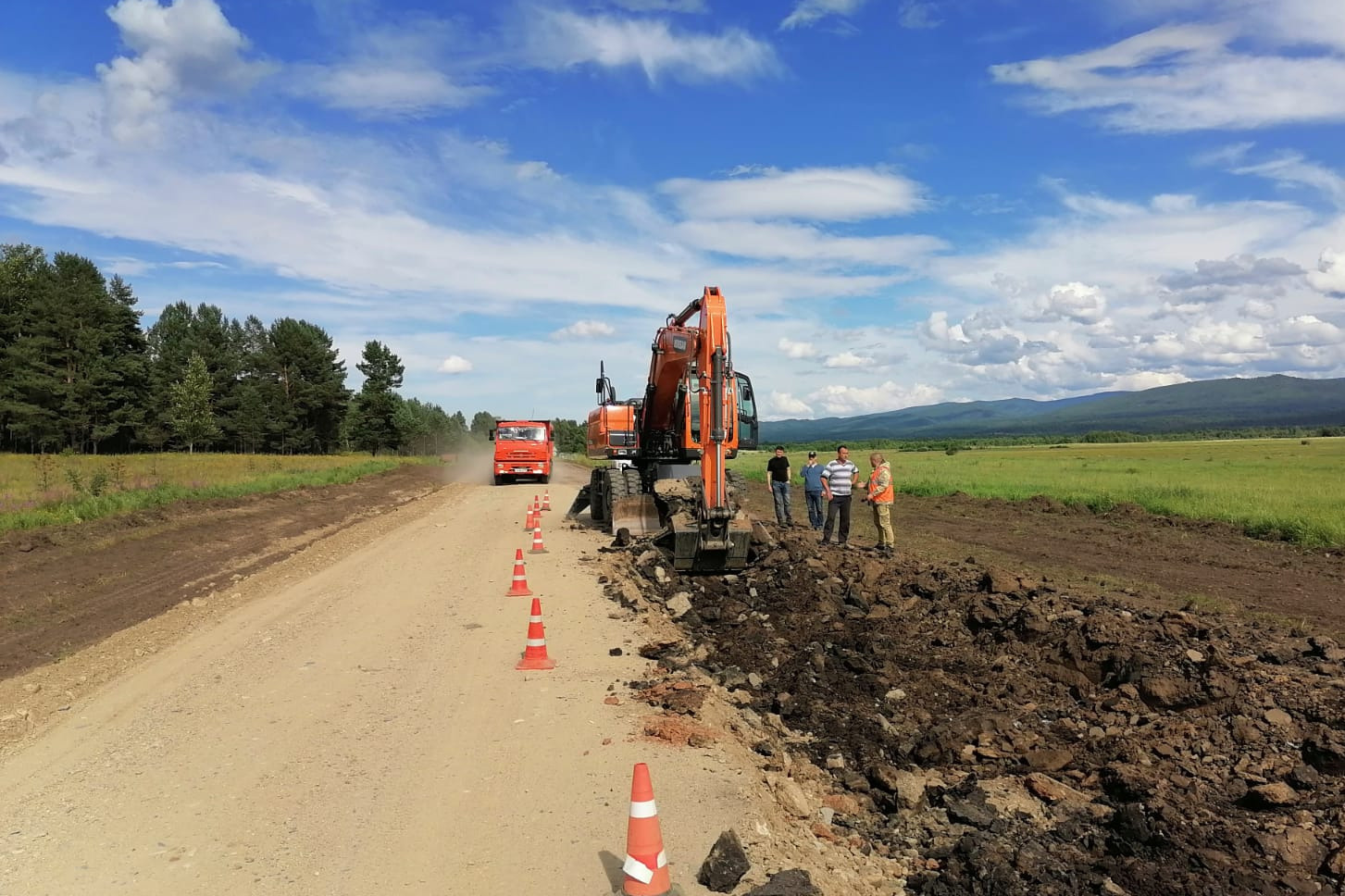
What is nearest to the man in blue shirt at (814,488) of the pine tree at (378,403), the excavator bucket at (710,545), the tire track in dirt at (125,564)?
the excavator bucket at (710,545)

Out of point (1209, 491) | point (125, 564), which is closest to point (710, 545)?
point (125, 564)

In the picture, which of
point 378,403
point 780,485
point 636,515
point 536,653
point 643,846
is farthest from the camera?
point 378,403

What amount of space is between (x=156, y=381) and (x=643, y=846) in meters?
77.0

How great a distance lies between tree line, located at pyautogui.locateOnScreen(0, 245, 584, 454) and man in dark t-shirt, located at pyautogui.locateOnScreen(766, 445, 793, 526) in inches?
2197

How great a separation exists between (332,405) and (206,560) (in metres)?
72.3

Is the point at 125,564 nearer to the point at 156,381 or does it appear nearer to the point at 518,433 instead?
the point at 518,433

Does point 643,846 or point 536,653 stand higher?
point 643,846

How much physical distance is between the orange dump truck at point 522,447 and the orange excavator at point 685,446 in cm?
1664

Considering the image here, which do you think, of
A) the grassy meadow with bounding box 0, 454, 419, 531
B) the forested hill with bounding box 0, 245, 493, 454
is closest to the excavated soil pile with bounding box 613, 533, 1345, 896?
the grassy meadow with bounding box 0, 454, 419, 531

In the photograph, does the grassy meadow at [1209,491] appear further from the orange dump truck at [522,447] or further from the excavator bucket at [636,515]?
the orange dump truck at [522,447]

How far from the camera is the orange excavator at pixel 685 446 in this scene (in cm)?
1185

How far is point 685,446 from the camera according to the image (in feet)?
46.5

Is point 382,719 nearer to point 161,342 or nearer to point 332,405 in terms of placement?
point 332,405

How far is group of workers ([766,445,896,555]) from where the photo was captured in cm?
1406
